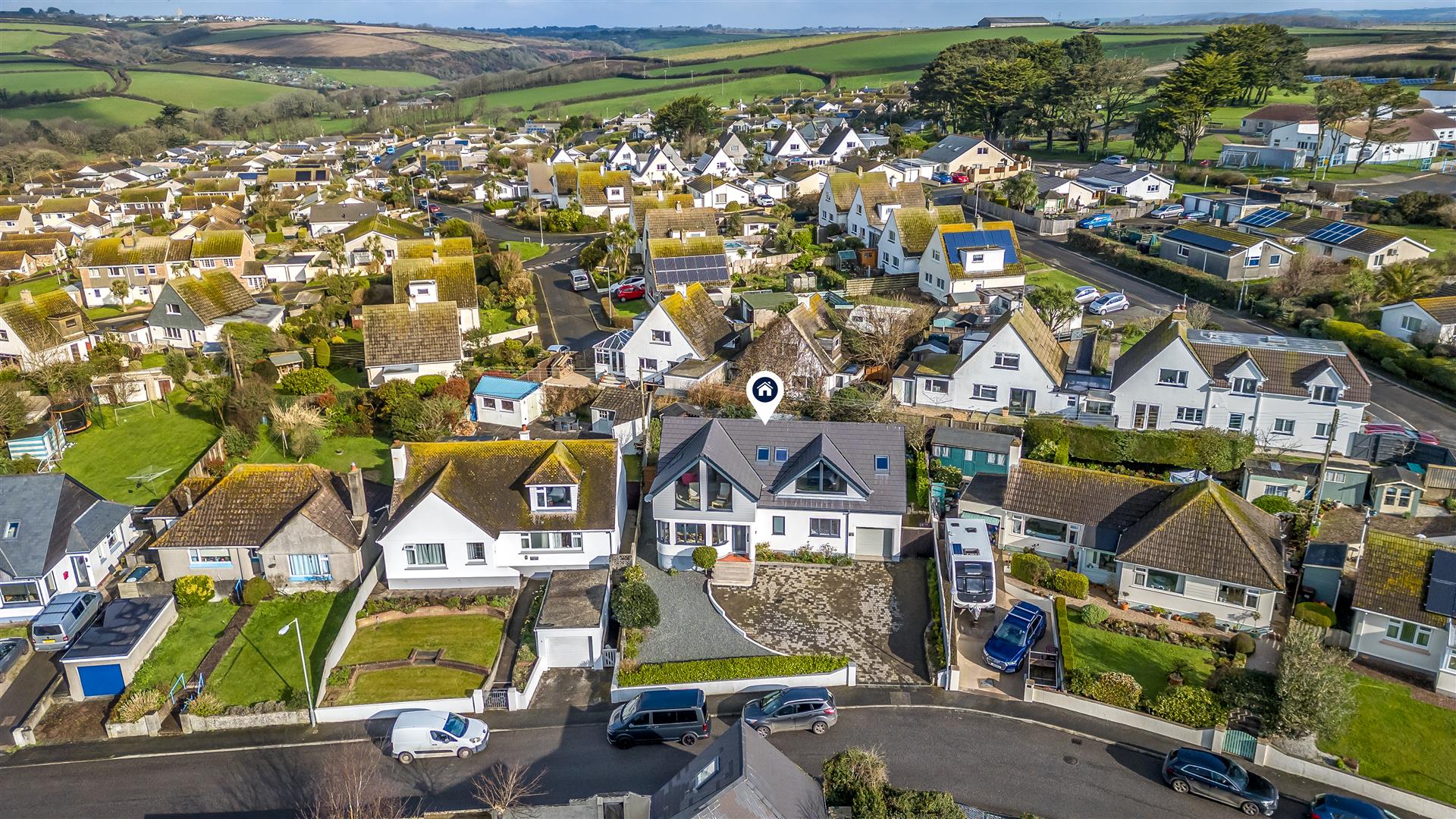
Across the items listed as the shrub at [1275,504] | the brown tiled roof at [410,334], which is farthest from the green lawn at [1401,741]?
the brown tiled roof at [410,334]

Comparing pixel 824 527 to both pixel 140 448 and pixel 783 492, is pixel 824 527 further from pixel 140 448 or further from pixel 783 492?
pixel 140 448

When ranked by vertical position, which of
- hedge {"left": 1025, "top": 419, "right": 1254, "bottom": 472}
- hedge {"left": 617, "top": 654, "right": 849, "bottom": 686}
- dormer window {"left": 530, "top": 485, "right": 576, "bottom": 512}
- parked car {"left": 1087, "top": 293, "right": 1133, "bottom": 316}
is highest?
parked car {"left": 1087, "top": 293, "right": 1133, "bottom": 316}

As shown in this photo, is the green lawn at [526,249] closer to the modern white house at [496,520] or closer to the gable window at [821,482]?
the modern white house at [496,520]

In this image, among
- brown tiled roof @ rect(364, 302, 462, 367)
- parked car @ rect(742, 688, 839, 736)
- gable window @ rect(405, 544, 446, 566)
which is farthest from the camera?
brown tiled roof @ rect(364, 302, 462, 367)

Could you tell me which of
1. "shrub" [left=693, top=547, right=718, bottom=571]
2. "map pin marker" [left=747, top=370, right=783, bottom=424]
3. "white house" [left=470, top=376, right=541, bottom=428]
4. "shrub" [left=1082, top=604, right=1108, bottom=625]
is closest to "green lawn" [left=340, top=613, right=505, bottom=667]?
"shrub" [left=693, top=547, right=718, bottom=571]

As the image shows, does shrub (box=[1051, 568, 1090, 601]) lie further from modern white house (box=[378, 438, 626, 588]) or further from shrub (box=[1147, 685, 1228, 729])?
modern white house (box=[378, 438, 626, 588])
